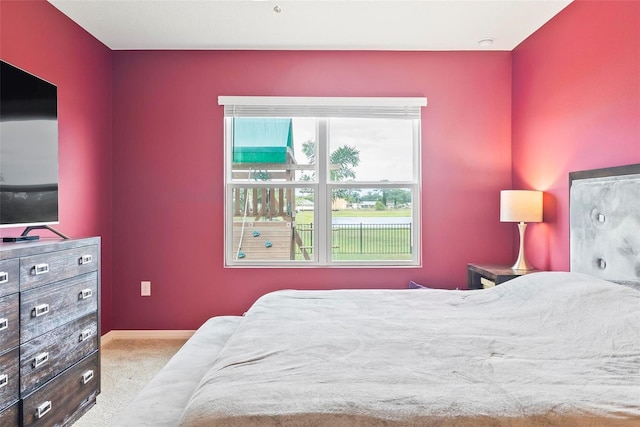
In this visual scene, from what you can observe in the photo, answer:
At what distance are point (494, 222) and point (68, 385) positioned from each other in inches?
130

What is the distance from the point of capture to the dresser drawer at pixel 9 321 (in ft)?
5.52

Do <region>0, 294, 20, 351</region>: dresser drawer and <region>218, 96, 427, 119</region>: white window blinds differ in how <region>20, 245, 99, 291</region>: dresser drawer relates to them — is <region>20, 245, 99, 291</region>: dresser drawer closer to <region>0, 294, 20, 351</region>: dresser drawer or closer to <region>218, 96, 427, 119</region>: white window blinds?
<region>0, 294, 20, 351</region>: dresser drawer

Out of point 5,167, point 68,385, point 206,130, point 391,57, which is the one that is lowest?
point 68,385

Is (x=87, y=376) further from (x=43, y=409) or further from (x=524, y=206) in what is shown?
(x=524, y=206)

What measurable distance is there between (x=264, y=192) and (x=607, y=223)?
8.23 feet

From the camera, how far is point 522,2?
271 cm

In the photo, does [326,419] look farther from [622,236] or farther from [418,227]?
[418,227]

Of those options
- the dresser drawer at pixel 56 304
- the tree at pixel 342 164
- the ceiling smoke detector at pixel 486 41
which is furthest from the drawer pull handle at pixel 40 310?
the ceiling smoke detector at pixel 486 41

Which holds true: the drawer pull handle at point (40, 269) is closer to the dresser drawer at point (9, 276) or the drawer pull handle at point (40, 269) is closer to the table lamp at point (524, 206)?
the dresser drawer at point (9, 276)

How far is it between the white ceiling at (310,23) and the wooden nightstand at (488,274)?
1.84 metres

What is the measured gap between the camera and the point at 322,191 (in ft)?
11.8

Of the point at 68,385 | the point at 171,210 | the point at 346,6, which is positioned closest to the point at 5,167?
the point at 68,385

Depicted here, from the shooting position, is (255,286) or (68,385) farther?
(255,286)

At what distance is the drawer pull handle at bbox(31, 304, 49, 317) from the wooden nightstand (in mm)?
2727
